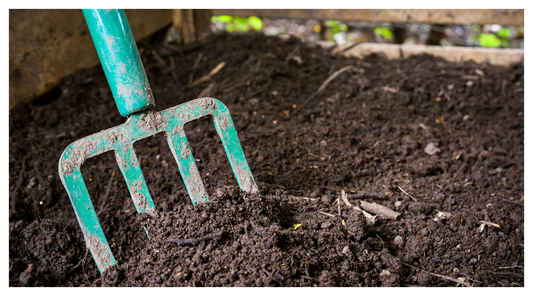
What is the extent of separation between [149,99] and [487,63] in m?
2.35

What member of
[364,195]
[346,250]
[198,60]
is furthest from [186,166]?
[198,60]

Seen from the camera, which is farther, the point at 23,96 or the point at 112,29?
the point at 23,96

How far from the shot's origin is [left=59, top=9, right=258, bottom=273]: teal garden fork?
143 centimetres

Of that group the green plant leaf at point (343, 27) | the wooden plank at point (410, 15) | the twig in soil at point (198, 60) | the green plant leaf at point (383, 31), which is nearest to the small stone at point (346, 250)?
the twig in soil at point (198, 60)

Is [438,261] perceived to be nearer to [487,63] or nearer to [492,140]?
[492,140]

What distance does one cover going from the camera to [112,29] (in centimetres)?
147

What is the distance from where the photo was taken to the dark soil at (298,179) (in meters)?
1.42

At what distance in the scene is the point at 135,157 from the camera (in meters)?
1.51

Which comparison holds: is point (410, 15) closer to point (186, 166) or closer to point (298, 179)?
point (298, 179)

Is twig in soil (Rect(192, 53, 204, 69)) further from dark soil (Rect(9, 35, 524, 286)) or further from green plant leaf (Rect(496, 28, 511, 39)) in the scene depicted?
green plant leaf (Rect(496, 28, 511, 39))

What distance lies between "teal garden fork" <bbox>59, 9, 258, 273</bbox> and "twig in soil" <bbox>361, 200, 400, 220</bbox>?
477 millimetres

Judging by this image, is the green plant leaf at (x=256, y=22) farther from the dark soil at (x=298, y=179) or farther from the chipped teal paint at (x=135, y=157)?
the chipped teal paint at (x=135, y=157)

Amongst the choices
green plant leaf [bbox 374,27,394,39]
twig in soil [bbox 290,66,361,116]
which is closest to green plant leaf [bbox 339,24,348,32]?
green plant leaf [bbox 374,27,394,39]

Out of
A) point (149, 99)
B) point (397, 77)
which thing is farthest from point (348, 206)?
point (397, 77)
